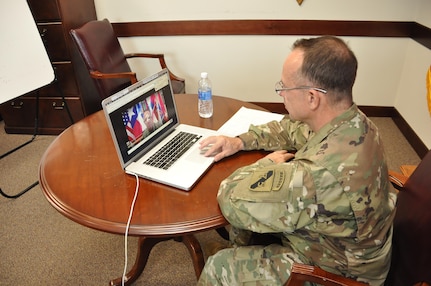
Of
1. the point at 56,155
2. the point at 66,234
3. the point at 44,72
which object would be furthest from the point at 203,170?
the point at 44,72

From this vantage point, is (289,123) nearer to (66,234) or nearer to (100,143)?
(100,143)

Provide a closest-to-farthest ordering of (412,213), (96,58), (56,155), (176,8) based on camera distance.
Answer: (412,213) < (56,155) < (96,58) < (176,8)

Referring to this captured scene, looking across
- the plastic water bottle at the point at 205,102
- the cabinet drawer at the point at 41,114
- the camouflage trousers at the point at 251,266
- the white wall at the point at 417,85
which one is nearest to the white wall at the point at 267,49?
the white wall at the point at 417,85

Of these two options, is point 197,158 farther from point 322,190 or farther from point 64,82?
point 64,82

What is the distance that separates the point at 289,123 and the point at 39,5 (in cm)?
220

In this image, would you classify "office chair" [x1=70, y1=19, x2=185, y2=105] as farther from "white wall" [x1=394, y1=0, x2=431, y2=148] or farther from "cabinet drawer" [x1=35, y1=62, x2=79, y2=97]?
Answer: "white wall" [x1=394, y1=0, x2=431, y2=148]

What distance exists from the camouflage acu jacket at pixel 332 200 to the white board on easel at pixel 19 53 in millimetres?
1886

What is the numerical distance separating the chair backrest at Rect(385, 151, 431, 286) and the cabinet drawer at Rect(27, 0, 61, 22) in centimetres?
254

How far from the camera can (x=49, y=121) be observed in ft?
9.68

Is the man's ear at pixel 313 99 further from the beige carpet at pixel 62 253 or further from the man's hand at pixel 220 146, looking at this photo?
the beige carpet at pixel 62 253

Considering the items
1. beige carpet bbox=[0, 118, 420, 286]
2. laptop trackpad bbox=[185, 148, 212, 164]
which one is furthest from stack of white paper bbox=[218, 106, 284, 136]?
beige carpet bbox=[0, 118, 420, 286]

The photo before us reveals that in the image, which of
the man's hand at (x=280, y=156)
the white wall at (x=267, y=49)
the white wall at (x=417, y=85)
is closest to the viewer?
the man's hand at (x=280, y=156)

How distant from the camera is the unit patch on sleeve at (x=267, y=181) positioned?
0.86 meters

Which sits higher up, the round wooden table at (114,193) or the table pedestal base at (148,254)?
the round wooden table at (114,193)
